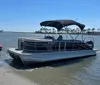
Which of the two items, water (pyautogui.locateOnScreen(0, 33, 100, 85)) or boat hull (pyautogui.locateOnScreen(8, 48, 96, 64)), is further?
boat hull (pyautogui.locateOnScreen(8, 48, 96, 64))

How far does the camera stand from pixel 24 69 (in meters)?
13.7

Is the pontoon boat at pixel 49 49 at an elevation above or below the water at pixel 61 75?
above

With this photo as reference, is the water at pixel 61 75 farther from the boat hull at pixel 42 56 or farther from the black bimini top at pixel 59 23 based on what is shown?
the black bimini top at pixel 59 23

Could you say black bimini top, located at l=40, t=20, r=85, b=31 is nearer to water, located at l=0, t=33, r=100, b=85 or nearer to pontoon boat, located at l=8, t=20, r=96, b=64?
pontoon boat, located at l=8, t=20, r=96, b=64

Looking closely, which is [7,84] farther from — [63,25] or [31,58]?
[63,25]

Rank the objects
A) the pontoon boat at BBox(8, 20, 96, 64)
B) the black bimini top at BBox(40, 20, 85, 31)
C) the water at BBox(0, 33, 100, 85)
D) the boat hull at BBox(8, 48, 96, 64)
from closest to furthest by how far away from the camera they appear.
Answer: the water at BBox(0, 33, 100, 85)
the boat hull at BBox(8, 48, 96, 64)
the pontoon boat at BBox(8, 20, 96, 64)
the black bimini top at BBox(40, 20, 85, 31)

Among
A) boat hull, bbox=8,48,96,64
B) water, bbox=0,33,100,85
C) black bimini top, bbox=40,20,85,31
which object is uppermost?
black bimini top, bbox=40,20,85,31

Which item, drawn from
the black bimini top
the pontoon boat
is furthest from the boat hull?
the black bimini top

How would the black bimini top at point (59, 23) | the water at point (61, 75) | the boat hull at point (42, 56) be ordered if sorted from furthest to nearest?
the black bimini top at point (59, 23)
the boat hull at point (42, 56)
the water at point (61, 75)

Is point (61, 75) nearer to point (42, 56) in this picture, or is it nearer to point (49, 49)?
point (42, 56)

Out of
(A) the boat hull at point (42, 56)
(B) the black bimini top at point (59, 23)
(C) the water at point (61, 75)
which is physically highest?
(B) the black bimini top at point (59, 23)

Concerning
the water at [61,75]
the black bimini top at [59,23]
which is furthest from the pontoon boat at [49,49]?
the water at [61,75]

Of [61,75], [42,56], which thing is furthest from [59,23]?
[61,75]

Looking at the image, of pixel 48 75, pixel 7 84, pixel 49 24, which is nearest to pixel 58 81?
pixel 48 75
